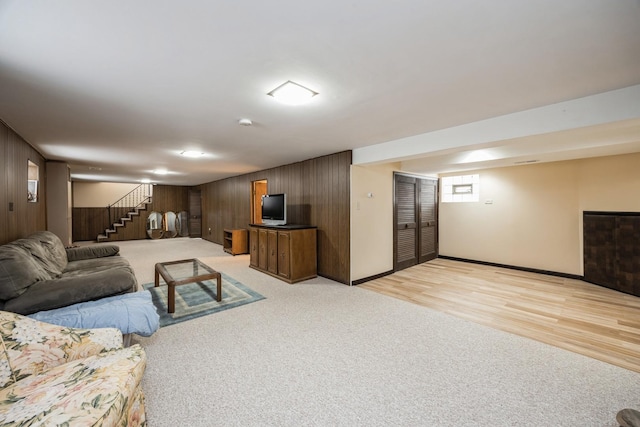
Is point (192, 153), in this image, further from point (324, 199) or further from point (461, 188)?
point (461, 188)

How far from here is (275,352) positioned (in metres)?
2.33

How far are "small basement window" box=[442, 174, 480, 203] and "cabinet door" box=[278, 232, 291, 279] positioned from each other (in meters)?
4.17

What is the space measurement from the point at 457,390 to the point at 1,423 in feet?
7.92

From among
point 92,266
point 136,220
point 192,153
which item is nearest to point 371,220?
point 192,153

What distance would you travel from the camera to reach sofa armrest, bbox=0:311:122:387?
50.7 inches

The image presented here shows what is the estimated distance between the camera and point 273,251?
479cm

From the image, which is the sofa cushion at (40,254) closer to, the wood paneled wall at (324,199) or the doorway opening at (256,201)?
the wood paneled wall at (324,199)

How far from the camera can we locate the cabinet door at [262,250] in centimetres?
503

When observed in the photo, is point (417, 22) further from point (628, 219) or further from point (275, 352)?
point (628, 219)

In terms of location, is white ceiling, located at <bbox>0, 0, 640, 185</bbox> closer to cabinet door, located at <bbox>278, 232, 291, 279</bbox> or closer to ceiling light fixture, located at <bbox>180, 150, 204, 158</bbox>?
ceiling light fixture, located at <bbox>180, 150, 204, 158</bbox>

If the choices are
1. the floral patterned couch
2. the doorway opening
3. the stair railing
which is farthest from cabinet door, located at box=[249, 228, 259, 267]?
the stair railing

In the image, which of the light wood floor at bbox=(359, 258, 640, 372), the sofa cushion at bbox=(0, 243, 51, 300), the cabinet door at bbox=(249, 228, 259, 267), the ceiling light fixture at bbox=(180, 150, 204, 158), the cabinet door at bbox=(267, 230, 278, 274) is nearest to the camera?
the sofa cushion at bbox=(0, 243, 51, 300)

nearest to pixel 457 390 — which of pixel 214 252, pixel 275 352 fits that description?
pixel 275 352

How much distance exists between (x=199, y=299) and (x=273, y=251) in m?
1.53
